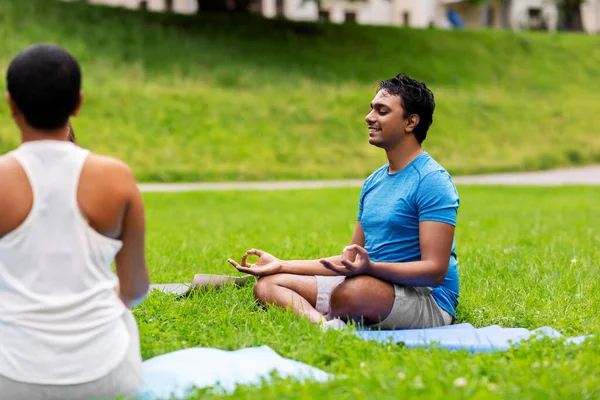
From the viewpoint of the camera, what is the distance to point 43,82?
2844 millimetres

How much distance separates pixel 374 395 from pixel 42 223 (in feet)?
4.77

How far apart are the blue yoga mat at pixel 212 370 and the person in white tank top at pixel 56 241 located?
1.31 feet

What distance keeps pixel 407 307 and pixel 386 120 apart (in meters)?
1.07

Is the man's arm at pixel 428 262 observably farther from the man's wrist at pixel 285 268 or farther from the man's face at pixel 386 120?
the man's wrist at pixel 285 268

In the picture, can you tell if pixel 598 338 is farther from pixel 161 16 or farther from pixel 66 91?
pixel 161 16

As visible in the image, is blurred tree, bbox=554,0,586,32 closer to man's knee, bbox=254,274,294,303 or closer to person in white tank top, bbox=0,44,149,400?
man's knee, bbox=254,274,294,303

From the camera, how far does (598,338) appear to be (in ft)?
13.6

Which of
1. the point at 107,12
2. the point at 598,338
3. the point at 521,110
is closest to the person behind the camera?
the point at 598,338

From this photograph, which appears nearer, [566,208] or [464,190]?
[566,208]

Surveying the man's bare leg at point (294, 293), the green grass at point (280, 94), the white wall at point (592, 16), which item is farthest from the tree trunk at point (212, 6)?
the white wall at point (592, 16)

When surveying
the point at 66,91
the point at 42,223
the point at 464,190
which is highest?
the point at 66,91

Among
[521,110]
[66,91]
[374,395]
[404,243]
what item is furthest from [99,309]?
[521,110]

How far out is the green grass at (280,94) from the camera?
20.0 metres

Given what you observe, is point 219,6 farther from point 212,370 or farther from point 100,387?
point 100,387
